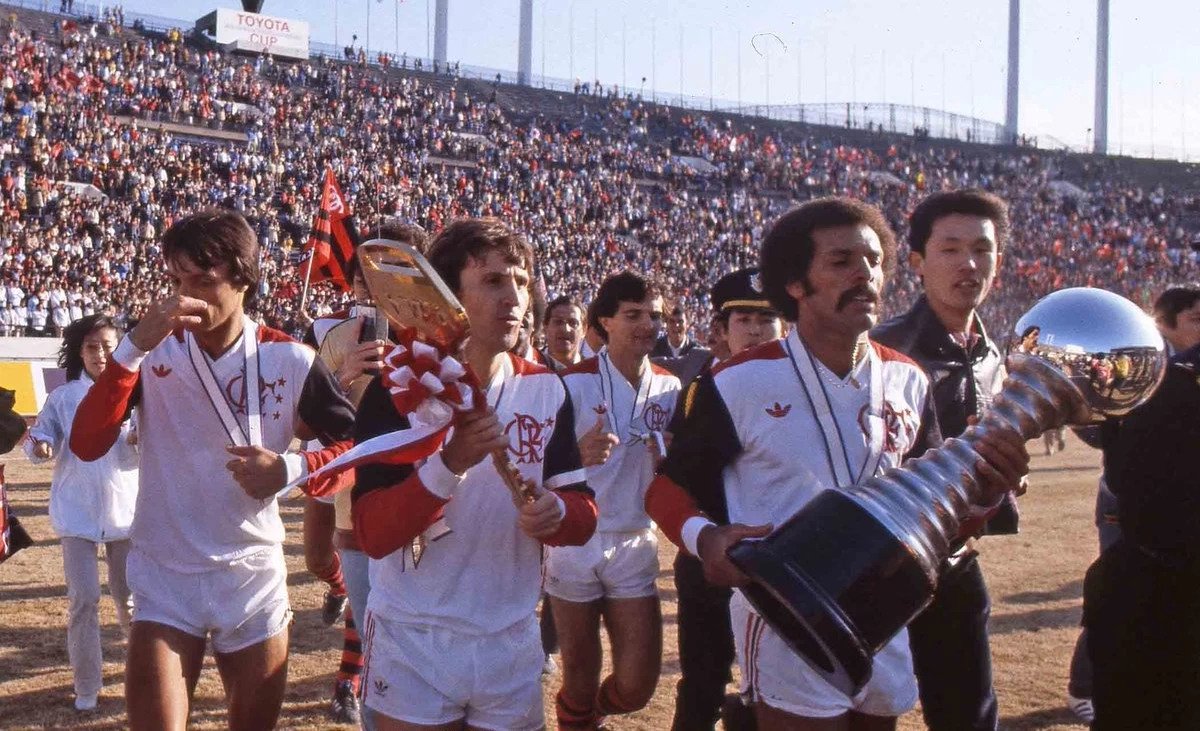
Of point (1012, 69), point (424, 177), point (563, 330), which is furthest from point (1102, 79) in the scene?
point (563, 330)

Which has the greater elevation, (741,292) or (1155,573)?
(741,292)

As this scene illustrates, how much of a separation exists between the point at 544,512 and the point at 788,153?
5173 cm

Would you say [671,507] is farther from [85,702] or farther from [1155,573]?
[85,702]

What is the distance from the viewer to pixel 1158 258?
48219 mm

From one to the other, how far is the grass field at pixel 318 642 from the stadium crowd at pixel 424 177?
28.2 feet

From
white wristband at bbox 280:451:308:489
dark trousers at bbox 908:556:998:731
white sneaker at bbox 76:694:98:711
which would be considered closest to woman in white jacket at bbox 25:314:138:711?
white sneaker at bbox 76:694:98:711

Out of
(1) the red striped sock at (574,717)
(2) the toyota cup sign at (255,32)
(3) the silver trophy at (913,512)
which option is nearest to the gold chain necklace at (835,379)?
(3) the silver trophy at (913,512)

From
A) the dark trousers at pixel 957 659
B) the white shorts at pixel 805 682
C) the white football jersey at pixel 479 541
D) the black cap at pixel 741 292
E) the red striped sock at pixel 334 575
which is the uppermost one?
the black cap at pixel 741 292

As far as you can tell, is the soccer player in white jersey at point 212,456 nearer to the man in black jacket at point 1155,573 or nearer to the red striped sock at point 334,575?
the red striped sock at point 334,575

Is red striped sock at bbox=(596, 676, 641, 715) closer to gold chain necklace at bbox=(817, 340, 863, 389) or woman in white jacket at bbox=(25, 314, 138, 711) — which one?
gold chain necklace at bbox=(817, 340, 863, 389)

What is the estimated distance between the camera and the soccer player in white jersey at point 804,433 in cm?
317

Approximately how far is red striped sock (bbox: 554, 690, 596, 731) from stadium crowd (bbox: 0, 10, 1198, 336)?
484 inches

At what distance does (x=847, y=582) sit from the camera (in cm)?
220

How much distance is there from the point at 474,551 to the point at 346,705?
3106mm
